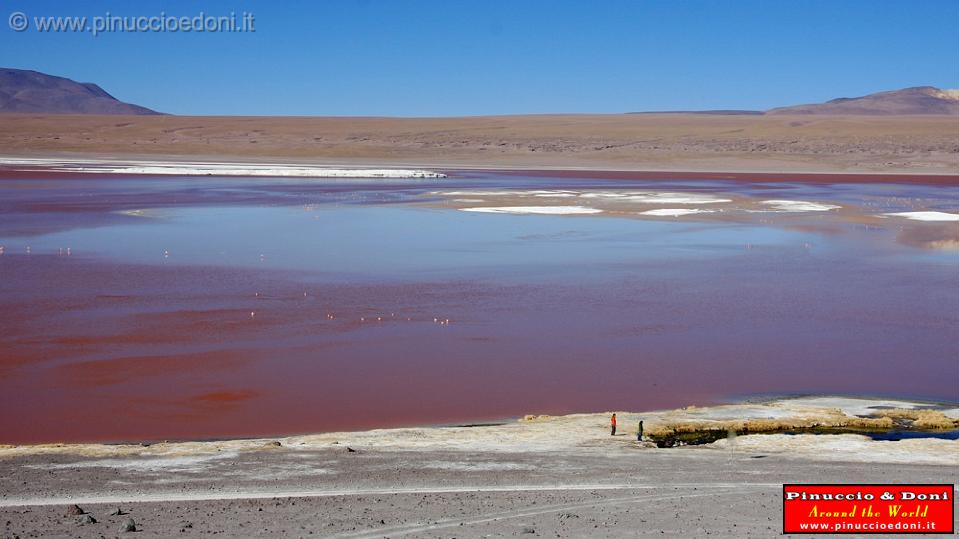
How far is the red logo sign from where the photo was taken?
25.7 ft

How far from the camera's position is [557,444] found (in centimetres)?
1087

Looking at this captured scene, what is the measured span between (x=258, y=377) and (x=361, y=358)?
1618 millimetres

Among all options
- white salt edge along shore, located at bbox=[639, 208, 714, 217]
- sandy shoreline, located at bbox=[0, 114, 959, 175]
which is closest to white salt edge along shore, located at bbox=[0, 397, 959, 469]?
white salt edge along shore, located at bbox=[639, 208, 714, 217]

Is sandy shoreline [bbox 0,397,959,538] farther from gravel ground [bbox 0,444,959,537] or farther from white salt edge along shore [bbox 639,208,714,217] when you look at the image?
white salt edge along shore [bbox 639,208,714,217]

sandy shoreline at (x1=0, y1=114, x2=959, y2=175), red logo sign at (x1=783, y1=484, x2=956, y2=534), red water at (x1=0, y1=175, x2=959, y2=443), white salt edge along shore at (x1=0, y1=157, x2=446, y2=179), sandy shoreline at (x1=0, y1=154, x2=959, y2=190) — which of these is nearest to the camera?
red logo sign at (x1=783, y1=484, x2=956, y2=534)

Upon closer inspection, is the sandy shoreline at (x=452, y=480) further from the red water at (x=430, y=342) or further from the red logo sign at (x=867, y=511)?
the red water at (x=430, y=342)

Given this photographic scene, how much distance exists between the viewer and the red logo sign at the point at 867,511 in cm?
783

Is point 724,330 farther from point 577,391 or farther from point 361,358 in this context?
point 361,358

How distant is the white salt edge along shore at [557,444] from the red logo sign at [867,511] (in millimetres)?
1750

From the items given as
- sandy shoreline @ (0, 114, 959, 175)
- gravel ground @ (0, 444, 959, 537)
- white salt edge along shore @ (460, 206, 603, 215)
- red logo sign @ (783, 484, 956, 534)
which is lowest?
gravel ground @ (0, 444, 959, 537)

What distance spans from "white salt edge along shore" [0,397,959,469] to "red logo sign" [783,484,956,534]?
1.75 metres

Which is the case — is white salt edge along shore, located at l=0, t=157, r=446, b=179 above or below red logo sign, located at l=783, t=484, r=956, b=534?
above

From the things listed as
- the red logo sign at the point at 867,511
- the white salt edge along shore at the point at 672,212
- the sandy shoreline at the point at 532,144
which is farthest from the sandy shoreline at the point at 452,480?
the sandy shoreline at the point at 532,144

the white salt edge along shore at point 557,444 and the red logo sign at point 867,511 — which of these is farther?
the white salt edge along shore at point 557,444
